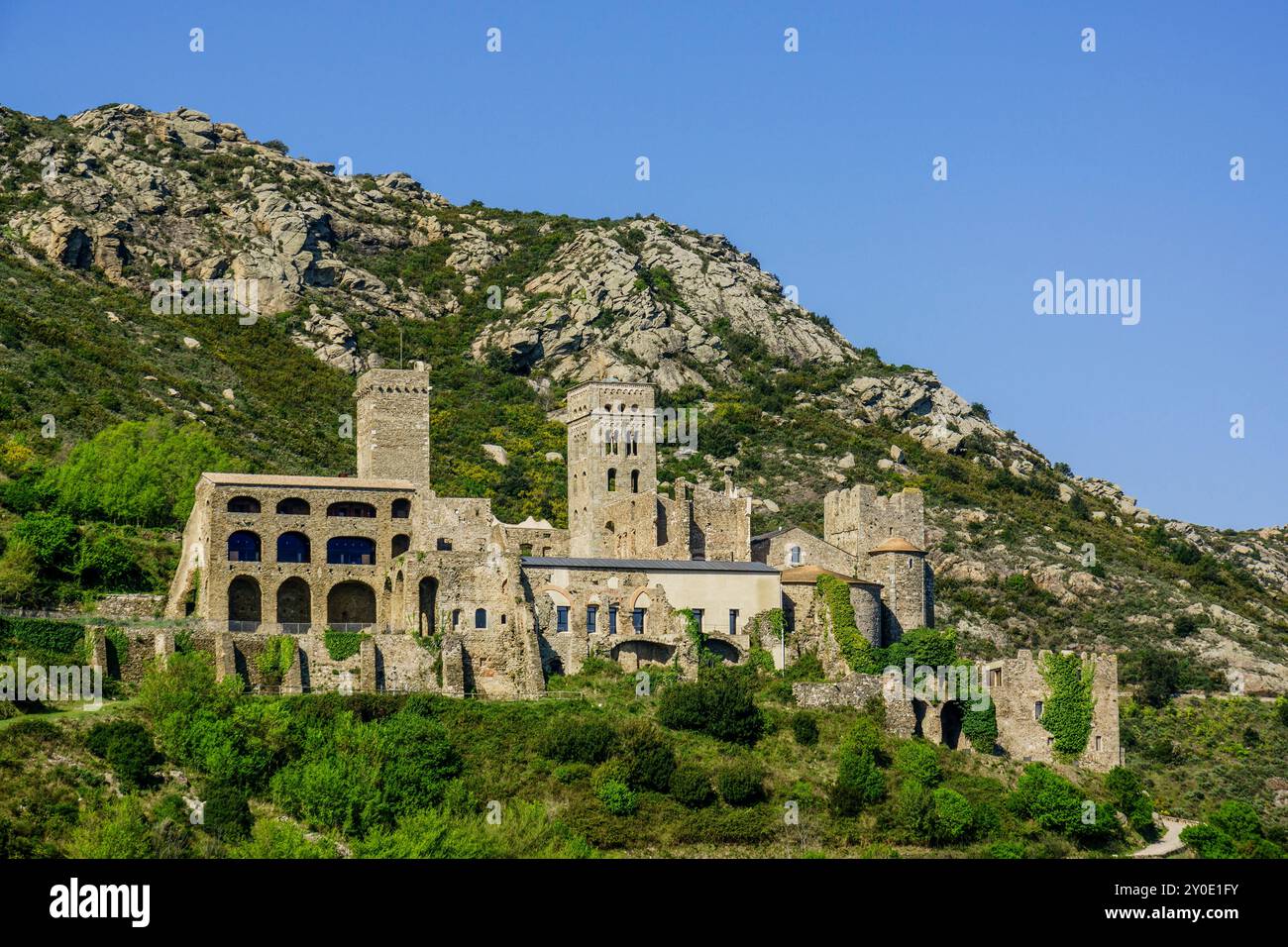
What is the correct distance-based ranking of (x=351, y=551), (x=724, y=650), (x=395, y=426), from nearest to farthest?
(x=724, y=650) < (x=351, y=551) < (x=395, y=426)

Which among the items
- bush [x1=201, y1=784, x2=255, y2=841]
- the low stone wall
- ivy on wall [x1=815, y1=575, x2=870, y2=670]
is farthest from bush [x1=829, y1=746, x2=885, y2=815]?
bush [x1=201, y1=784, x2=255, y2=841]

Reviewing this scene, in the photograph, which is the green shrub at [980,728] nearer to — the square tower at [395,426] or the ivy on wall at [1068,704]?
the ivy on wall at [1068,704]

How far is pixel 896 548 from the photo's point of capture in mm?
69562

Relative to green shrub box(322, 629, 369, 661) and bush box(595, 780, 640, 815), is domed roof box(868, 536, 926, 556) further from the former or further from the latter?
green shrub box(322, 629, 369, 661)

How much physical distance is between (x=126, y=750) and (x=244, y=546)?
13.7 m

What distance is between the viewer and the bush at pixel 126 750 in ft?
168

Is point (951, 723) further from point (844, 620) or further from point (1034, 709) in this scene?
point (844, 620)

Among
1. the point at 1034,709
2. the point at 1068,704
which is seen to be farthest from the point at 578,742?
the point at 1068,704

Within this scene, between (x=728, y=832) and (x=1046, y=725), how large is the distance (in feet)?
53.2

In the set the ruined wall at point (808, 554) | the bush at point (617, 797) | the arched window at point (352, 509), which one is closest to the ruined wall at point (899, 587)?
the ruined wall at point (808, 554)

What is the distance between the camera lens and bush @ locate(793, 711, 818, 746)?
196 ft

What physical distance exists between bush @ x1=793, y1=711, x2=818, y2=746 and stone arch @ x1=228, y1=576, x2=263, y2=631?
64.9ft

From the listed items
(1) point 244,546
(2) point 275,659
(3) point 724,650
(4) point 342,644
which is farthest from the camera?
(3) point 724,650
